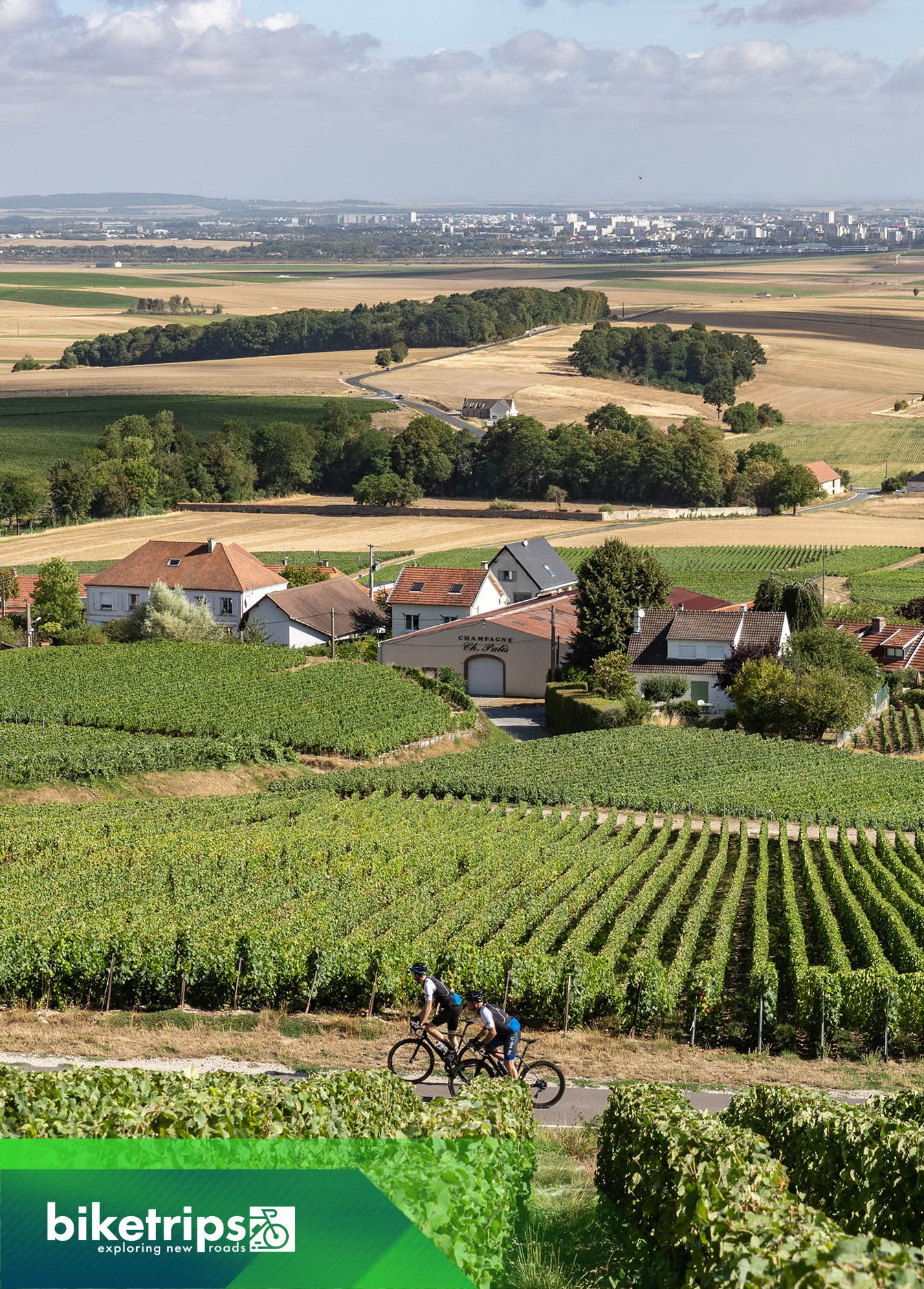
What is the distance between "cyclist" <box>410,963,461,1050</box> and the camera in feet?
55.4

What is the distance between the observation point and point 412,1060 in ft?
57.1

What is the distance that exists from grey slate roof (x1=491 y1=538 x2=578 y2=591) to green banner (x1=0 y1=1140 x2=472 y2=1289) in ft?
220

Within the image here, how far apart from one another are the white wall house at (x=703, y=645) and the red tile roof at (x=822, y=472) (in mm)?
62432

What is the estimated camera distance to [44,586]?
70.2 meters

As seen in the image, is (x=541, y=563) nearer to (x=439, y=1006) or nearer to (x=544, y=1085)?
(x=439, y=1006)

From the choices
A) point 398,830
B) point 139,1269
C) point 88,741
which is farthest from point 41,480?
point 139,1269

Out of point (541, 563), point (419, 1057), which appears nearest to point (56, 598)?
point (541, 563)

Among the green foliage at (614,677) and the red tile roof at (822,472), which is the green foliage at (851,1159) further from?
the red tile roof at (822,472)

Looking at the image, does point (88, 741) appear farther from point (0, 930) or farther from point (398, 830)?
point (0, 930)

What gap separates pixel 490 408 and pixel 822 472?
128 ft

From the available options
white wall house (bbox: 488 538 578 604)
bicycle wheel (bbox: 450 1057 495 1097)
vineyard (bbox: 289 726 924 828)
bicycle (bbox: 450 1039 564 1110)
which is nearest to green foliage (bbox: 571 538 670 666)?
white wall house (bbox: 488 538 578 604)

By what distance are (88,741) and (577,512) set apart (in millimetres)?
71326

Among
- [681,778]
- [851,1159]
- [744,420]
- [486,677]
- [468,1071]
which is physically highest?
Result: [744,420]

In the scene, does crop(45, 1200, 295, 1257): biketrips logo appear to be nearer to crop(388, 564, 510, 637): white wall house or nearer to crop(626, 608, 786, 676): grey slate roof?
crop(626, 608, 786, 676): grey slate roof
